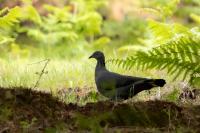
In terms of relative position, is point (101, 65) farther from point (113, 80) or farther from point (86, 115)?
point (86, 115)

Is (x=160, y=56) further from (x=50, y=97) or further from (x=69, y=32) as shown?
(x=69, y=32)

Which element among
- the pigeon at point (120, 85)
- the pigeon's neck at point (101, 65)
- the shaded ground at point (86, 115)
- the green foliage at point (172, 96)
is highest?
the pigeon's neck at point (101, 65)

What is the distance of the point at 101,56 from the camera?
16.8 ft

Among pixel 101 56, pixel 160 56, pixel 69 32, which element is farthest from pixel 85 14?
pixel 160 56

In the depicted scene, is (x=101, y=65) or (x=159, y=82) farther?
(x=101, y=65)

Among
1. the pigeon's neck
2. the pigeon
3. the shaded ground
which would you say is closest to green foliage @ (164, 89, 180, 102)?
the pigeon

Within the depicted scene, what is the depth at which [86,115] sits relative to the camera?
339 centimetres

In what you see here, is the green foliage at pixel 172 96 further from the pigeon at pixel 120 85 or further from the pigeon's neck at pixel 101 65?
the pigeon's neck at pixel 101 65

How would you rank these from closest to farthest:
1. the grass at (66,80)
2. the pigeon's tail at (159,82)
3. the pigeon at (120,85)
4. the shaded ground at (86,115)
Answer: the shaded ground at (86,115)
the pigeon's tail at (159,82)
the pigeon at (120,85)
the grass at (66,80)

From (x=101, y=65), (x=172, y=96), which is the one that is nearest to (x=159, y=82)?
(x=172, y=96)

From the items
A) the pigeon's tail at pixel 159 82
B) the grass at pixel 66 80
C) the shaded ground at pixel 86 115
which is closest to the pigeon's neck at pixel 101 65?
the grass at pixel 66 80

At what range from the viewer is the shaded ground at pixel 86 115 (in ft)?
10.3

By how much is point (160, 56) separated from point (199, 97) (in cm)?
73

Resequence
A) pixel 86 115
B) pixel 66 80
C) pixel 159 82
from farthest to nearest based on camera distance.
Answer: pixel 66 80, pixel 159 82, pixel 86 115
